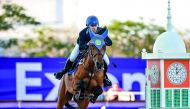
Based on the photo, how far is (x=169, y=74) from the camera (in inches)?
672

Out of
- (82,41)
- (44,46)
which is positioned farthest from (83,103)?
(44,46)

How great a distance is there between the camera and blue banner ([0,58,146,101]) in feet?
71.0

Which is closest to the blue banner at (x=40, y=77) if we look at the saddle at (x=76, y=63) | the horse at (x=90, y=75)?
the saddle at (x=76, y=63)

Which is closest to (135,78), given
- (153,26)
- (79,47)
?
(79,47)

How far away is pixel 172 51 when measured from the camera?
16.9 metres

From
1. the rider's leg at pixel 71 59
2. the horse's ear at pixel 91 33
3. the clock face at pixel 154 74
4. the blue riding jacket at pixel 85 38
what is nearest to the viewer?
the horse's ear at pixel 91 33

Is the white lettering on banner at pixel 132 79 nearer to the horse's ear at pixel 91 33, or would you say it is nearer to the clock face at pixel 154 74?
the clock face at pixel 154 74

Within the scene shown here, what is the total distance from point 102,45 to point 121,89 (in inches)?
297

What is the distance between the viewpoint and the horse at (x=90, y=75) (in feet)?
46.5

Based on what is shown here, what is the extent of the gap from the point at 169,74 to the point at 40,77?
567 cm

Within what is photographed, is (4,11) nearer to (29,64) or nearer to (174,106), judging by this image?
(29,64)

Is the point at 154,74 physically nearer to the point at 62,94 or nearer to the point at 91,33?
the point at 62,94

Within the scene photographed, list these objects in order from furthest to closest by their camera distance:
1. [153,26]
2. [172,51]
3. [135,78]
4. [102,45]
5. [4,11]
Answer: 1. [153,26]
2. [4,11]
3. [135,78]
4. [172,51]
5. [102,45]

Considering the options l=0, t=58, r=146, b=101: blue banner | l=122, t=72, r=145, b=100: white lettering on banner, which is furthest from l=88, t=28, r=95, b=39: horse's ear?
l=122, t=72, r=145, b=100: white lettering on banner
